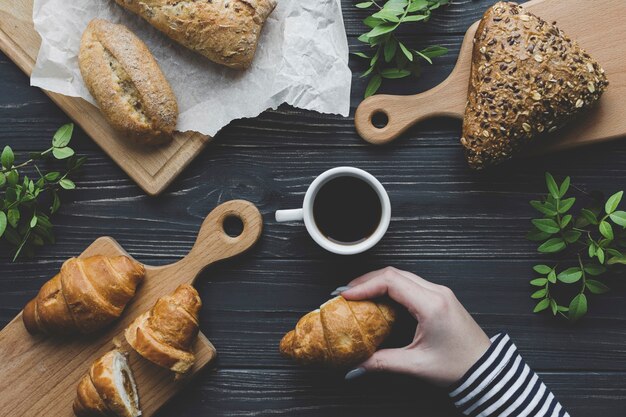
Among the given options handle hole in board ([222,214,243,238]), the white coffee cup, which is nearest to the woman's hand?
the white coffee cup

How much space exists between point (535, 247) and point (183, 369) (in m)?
0.99

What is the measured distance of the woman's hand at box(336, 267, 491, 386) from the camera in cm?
144

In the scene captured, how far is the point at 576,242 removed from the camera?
1.61 meters

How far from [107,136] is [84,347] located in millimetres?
578

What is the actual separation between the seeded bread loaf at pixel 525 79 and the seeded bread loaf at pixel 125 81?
815mm

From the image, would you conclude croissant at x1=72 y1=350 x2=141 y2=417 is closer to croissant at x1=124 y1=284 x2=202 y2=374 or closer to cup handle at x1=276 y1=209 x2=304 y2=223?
croissant at x1=124 y1=284 x2=202 y2=374

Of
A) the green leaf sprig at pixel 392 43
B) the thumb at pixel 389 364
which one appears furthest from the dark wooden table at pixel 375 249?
the thumb at pixel 389 364

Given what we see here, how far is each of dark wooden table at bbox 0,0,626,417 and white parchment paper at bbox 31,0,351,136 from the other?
0.07 meters

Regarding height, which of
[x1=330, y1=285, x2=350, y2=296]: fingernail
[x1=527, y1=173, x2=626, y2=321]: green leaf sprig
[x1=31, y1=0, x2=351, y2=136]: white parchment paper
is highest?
[x1=31, y1=0, x2=351, y2=136]: white parchment paper

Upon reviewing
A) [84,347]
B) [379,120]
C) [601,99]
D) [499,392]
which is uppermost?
[601,99]

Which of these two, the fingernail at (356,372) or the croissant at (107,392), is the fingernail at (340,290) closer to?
the fingernail at (356,372)

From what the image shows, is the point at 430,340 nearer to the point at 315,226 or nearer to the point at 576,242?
the point at 315,226

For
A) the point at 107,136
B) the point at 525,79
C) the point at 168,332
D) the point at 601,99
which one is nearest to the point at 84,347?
the point at 168,332

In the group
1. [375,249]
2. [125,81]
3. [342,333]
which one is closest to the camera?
[342,333]
